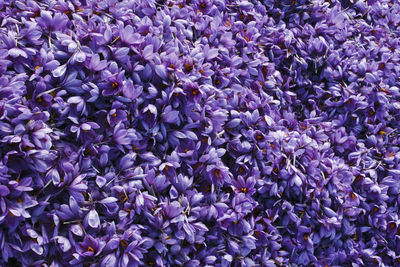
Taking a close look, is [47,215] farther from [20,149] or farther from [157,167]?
[157,167]

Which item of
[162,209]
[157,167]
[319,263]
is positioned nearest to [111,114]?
[157,167]

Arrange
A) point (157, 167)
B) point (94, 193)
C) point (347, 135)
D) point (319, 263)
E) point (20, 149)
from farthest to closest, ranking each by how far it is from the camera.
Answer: point (347, 135), point (319, 263), point (157, 167), point (94, 193), point (20, 149)

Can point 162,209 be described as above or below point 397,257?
above

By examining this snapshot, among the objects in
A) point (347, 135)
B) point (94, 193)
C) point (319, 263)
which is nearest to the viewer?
point (94, 193)

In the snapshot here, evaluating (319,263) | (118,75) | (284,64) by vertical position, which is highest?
(118,75)

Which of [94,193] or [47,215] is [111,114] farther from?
[47,215]

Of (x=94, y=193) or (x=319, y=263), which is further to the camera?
(x=319, y=263)
